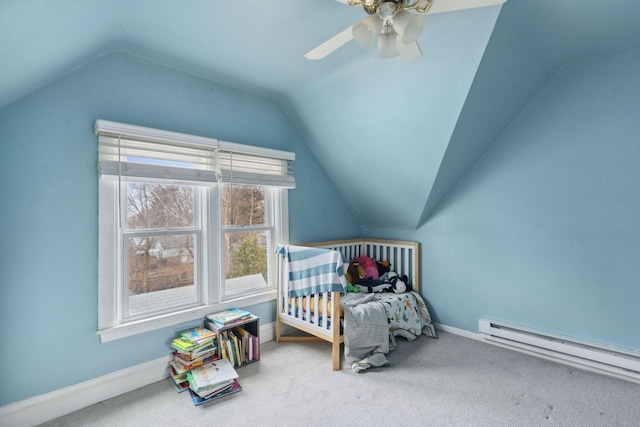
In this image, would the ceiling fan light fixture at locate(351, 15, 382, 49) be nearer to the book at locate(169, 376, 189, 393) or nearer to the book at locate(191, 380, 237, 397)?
the book at locate(191, 380, 237, 397)

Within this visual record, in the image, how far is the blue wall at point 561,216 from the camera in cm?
213

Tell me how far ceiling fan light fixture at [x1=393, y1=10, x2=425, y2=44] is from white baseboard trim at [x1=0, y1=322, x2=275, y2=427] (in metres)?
2.48

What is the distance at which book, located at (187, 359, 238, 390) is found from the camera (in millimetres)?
1951

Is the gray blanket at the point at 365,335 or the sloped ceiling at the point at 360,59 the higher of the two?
the sloped ceiling at the point at 360,59

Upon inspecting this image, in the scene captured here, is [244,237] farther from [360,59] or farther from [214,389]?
[360,59]

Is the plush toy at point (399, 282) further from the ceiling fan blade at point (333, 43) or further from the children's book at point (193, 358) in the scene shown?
the ceiling fan blade at point (333, 43)

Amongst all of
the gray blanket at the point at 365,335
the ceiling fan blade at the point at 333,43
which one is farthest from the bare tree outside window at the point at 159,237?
the ceiling fan blade at the point at 333,43

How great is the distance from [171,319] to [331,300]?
1.18 meters

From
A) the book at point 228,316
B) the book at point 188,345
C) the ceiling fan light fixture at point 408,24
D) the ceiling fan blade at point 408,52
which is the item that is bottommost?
the book at point 188,345

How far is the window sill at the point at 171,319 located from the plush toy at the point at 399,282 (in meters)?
1.29

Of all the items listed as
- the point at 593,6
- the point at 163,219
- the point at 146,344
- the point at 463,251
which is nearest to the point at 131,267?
the point at 163,219

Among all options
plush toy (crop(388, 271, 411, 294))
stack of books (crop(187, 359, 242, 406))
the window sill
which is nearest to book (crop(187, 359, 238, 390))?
stack of books (crop(187, 359, 242, 406))

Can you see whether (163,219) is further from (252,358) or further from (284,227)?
(252,358)

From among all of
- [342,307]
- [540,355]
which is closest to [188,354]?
[342,307]
